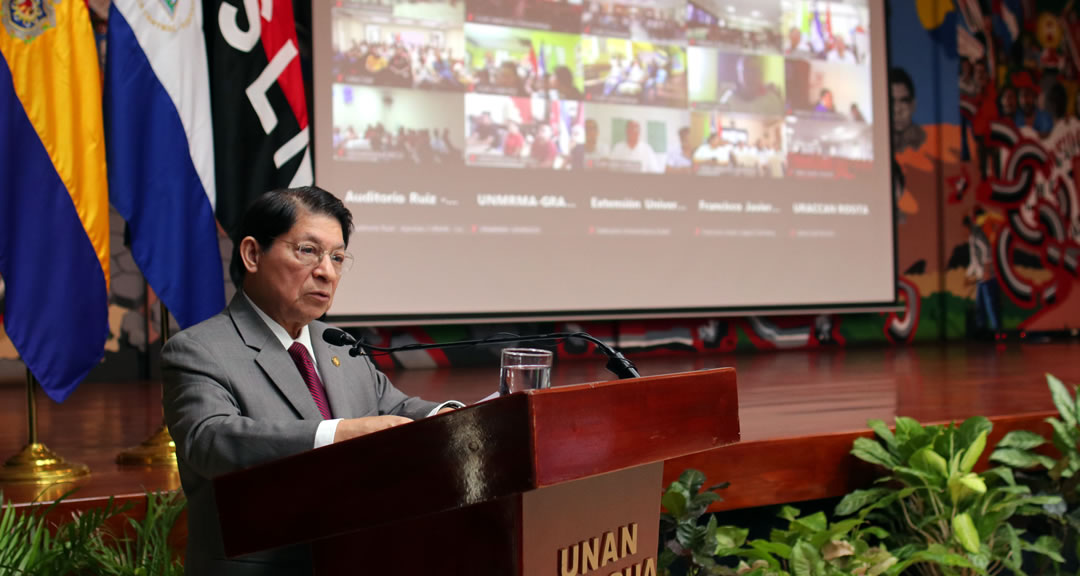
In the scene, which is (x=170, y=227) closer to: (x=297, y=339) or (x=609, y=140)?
(x=297, y=339)

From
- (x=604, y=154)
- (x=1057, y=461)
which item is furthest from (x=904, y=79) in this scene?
(x=1057, y=461)

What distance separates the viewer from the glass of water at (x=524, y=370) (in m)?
1.08

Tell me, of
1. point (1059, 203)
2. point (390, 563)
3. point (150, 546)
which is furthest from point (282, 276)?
point (1059, 203)

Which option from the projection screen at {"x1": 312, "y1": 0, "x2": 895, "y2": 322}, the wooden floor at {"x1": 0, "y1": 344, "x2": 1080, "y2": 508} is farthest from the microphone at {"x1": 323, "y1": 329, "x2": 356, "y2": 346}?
the projection screen at {"x1": 312, "y1": 0, "x2": 895, "y2": 322}

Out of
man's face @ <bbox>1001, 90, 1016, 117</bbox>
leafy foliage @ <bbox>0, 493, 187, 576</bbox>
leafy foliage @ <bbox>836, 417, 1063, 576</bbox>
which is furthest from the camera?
man's face @ <bbox>1001, 90, 1016, 117</bbox>

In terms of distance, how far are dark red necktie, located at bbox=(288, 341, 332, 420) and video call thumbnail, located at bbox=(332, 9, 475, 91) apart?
344 centimetres

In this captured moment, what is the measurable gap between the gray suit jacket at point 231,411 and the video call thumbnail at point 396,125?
334 centimetres

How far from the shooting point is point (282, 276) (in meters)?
1.21

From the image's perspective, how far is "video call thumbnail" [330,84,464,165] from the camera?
446cm

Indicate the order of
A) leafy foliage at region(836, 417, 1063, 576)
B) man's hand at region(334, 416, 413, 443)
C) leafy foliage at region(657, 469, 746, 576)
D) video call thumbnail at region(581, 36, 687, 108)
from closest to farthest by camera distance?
man's hand at region(334, 416, 413, 443)
leafy foliage at region(657, 469, 746, 576)
leafy foliage at region(836, 417, 1063, 576)
video call thumbnail at region(581, 36, 687, 108)

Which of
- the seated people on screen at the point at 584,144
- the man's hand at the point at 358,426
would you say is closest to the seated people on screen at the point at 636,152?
the seated people on screen at the point at 584,144

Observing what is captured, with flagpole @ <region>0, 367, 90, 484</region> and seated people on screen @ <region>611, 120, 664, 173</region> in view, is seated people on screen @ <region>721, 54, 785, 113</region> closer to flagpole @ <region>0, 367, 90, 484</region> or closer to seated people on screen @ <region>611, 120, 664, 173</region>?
seated people on screen @ <region>611, 120, 664, 173</region>

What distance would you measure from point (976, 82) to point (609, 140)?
10.6 ft

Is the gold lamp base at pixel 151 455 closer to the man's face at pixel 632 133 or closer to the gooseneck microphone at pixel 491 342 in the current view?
the gooseneck microphone at pixel 491 342
